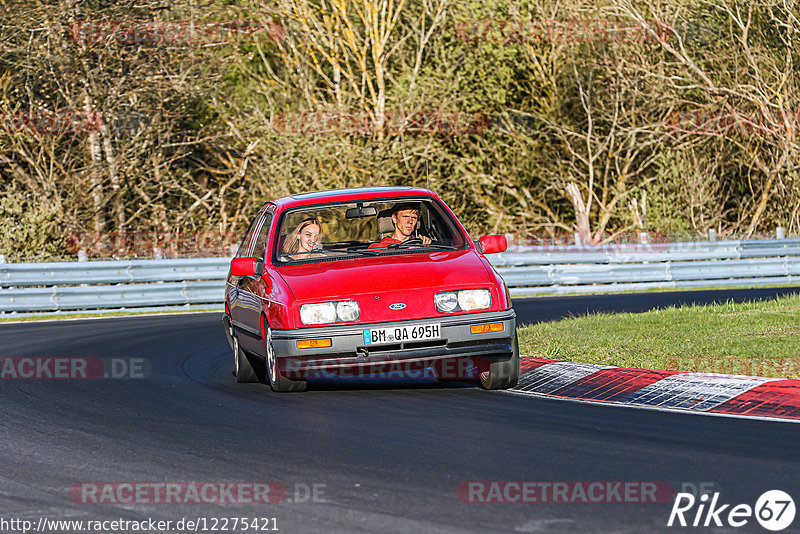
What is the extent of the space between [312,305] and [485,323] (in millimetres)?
1299

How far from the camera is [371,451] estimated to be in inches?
288

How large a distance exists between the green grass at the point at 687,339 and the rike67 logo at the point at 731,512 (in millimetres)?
4311

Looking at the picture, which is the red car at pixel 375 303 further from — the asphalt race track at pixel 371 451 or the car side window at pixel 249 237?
the car side window at pixel 249 237

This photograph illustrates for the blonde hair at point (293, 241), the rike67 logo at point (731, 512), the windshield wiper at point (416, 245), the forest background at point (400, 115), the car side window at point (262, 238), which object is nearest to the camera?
the rike67 logo at point (731, 512)

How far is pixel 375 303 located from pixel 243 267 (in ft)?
5.77

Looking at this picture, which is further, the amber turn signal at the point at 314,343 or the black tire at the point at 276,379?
the black tire at the point at 276,379

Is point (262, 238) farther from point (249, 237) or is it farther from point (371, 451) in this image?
point (371, 451)

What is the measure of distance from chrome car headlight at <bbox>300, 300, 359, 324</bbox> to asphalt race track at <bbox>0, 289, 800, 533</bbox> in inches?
Answer: 25.1

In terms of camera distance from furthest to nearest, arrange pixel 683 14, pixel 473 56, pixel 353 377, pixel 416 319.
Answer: pixel 473 56 < pixel 683 14 < pixel 353 377 < pixel 416 319

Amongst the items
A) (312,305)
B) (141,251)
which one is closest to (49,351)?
(312,305)

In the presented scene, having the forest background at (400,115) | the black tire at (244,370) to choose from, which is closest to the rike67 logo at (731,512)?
the black tire at (244,370)

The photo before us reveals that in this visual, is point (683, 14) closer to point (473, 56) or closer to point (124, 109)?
point (473, 56)

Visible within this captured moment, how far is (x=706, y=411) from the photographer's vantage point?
852 centimetres

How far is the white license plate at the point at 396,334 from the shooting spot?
9281mm
